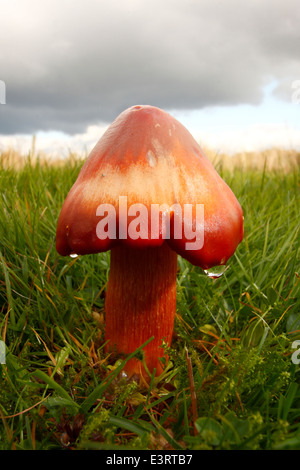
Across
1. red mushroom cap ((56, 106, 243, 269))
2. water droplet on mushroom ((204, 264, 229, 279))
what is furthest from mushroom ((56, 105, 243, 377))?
water droplet on mushroom ((204, 264, 229, 279))

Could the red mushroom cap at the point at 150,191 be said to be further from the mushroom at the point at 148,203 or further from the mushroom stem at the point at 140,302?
the mushroom stem at the point at 140,302

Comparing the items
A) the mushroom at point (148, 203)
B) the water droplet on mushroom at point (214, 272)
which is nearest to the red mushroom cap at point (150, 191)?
the mushroom at point (148, 203)

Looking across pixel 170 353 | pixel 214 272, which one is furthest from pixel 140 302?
pixel 214 272

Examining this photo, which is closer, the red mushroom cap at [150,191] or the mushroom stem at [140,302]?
the red mushroom cap at [150,191]

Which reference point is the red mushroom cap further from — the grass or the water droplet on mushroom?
the grass

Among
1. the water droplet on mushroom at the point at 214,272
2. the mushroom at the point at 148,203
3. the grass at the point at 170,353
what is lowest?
the grass at the point at 170,353

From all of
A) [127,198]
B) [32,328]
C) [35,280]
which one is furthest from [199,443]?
[35,280]

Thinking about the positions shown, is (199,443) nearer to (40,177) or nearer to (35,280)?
(35,280)
